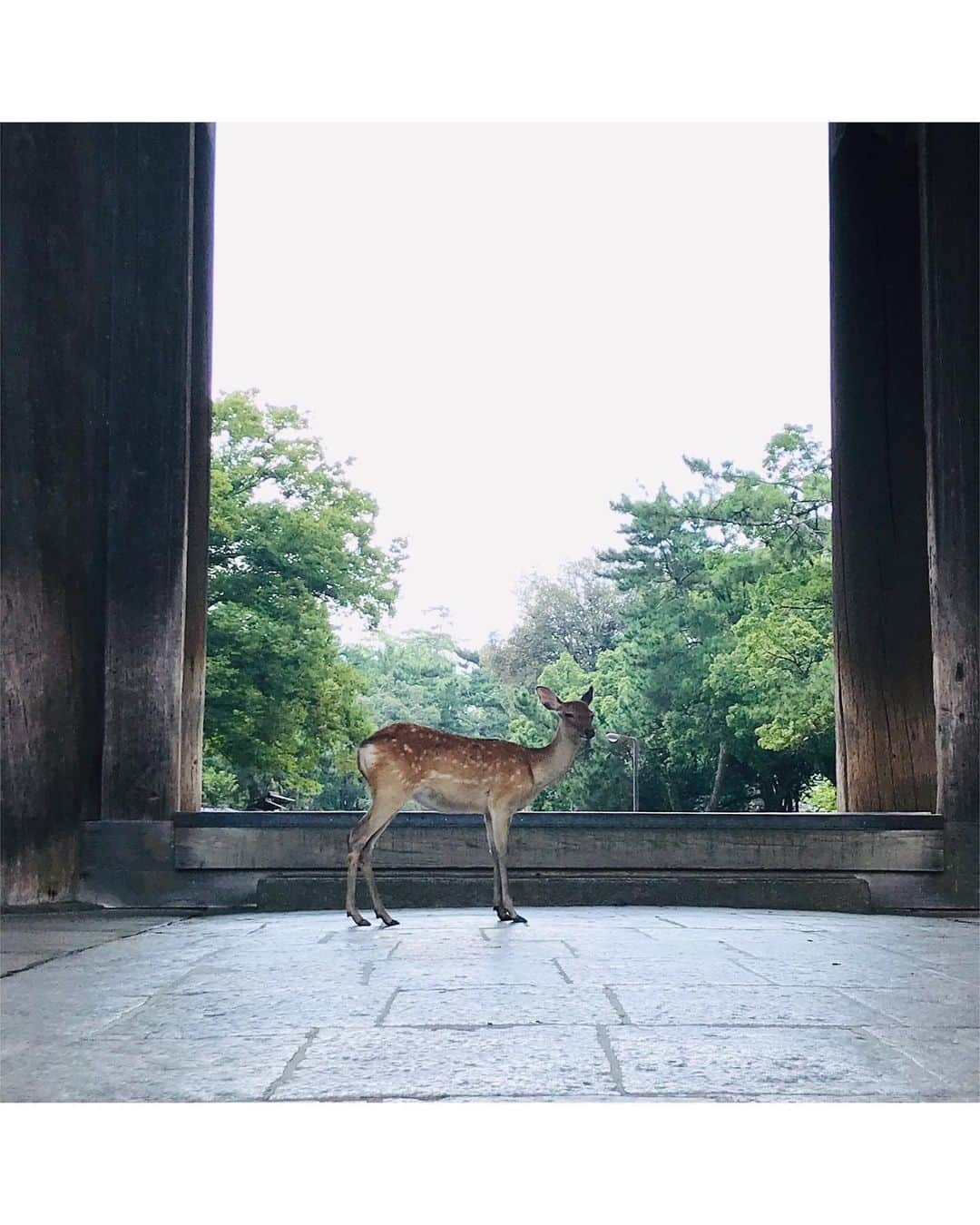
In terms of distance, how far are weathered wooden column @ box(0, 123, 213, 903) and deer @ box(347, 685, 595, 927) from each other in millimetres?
1207

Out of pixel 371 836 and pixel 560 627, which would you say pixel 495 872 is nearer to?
pixel 371 836

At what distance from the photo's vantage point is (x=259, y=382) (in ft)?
151

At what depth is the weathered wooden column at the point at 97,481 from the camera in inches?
215

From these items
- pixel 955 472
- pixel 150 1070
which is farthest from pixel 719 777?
pixel 150 1070

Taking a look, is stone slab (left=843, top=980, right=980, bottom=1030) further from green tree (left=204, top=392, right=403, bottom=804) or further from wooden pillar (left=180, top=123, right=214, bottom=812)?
green tree (left=204, top=392, right=403, bottom=804)

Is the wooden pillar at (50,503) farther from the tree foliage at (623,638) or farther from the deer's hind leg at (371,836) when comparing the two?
the tree foliage at (623,638)

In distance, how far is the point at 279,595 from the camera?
26.8 m

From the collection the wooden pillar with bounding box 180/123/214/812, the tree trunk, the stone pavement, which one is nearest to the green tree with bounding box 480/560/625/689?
the tree trunk

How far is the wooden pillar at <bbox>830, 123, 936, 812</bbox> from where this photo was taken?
6457mm

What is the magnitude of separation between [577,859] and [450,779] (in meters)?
1.14

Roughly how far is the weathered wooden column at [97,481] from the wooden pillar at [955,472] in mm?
3328

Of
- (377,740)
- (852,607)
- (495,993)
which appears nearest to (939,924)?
(852,607)

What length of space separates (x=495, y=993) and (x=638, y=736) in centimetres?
3061

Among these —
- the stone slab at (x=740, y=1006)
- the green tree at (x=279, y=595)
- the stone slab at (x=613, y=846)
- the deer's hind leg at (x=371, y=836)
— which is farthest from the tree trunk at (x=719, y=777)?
the stone slab at (x=740, y=1006)
